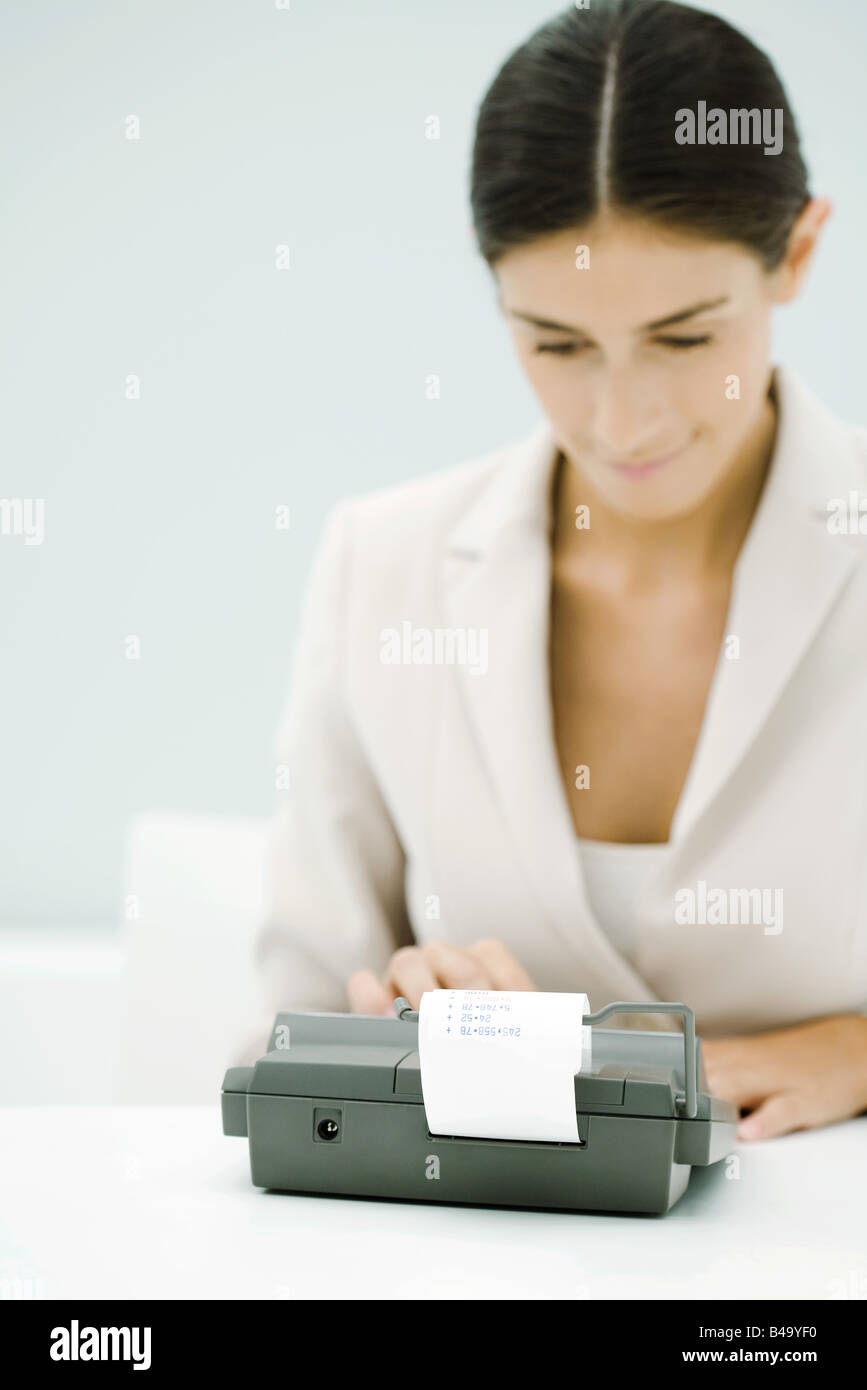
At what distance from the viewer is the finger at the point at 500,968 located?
42.0 inches

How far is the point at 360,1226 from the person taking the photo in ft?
2.34

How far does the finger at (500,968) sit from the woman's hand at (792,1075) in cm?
18

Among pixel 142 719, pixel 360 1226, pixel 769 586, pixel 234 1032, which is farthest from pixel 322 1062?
pixel 142 719

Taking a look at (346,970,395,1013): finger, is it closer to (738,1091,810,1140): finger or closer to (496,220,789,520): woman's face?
(738,1091,810,1140): finger

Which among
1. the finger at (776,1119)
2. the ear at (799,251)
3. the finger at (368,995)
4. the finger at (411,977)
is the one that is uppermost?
the ear at (799,251)

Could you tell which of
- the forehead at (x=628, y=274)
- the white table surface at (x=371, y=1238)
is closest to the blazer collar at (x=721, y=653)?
the forehead at (x=628, y=274)

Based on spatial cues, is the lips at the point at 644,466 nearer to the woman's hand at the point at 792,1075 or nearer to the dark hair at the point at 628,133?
the dark hair at the point at 628,133

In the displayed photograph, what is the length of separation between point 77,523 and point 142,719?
1.08ft

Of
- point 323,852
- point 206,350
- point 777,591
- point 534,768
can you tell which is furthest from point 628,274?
point 206,350

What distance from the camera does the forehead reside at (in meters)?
1.19

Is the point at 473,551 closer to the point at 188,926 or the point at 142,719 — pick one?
the point at 188,926

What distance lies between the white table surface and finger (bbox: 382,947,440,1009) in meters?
0.23

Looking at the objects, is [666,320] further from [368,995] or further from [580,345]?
[368,995]

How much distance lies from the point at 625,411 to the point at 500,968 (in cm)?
53
